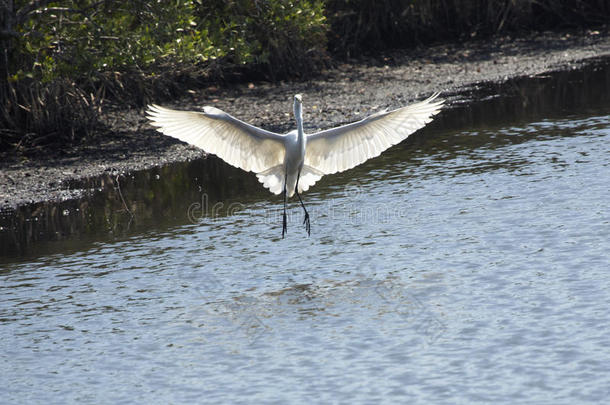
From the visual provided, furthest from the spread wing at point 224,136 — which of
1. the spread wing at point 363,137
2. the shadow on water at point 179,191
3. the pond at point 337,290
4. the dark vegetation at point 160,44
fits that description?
the dark vegetation at point 160,44

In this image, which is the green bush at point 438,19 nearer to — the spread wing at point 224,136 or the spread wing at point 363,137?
the spread wing at point 363,137

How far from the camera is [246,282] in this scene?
9.20m

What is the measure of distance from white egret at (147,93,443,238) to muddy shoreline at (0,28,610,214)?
135 inches

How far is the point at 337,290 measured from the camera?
8.80 metres

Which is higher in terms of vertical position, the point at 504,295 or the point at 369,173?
the point at 369,173

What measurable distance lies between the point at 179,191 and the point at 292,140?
327cm

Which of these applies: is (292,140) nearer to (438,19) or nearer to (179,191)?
(179,191)

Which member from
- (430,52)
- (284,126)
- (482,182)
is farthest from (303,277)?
(430,52)

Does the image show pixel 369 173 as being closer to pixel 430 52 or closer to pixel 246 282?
pixel 246 282

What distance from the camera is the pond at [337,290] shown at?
22.5 feet

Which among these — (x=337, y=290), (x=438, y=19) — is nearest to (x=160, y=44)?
(x=337, y=290)

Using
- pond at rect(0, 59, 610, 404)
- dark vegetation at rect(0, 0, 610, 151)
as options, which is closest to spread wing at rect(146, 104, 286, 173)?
pond at rect(0, 59, 610, 404)

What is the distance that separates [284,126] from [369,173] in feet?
11.1

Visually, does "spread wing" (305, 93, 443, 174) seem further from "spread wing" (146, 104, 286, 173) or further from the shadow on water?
the shadow on water
